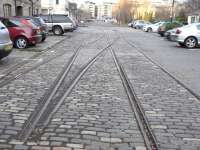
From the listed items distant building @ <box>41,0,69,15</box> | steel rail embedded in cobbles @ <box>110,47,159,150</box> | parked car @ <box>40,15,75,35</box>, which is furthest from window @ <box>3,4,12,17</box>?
distant building @ <box>41,0,69,15</box>

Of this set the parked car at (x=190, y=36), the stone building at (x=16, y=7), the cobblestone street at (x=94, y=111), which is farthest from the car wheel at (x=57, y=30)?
the cobblestone street at (x=94, y=111)

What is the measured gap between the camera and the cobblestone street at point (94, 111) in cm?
537

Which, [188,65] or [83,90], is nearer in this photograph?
[83,90]

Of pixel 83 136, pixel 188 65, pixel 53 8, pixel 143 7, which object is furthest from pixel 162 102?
pixel 143 7

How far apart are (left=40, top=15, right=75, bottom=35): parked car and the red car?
52.6 feet

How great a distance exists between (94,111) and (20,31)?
12.6 metres

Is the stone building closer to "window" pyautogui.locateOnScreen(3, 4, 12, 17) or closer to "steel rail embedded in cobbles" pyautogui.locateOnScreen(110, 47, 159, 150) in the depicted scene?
"window" pyautogui.locateOnScreen(3, 4, 12, 17)

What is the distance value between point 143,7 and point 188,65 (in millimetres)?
95051

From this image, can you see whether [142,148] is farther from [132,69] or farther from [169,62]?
[169,62]

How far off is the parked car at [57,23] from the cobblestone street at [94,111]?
23.7m

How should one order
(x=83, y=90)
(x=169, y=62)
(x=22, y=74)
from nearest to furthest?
(x=83, y=90)
(x=22, y=74)
(x=169, y=62)

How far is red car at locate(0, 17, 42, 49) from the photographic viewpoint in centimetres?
1864

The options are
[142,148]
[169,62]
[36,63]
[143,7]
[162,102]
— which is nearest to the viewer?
[142,148]

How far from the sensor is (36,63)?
1352 cm
